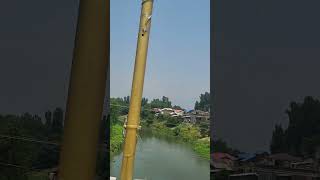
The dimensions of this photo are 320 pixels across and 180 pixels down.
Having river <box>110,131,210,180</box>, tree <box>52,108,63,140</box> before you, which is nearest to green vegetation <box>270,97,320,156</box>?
river <box>110,131,210,180</box>

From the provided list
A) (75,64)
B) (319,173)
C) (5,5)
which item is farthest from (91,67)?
(319,173)

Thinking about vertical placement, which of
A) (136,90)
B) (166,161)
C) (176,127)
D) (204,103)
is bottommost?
(166,161)

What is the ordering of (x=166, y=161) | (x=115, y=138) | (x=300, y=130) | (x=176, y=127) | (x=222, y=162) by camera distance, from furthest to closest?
1. (x=176, y=127)
2. (x=166, y=161)
3. (x=115, y=138)
4. (x=222, y=162)
5. (x=300, y=130)

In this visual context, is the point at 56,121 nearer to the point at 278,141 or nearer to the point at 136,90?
the point at 136,90

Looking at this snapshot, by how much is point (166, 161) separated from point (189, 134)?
36.2 inches

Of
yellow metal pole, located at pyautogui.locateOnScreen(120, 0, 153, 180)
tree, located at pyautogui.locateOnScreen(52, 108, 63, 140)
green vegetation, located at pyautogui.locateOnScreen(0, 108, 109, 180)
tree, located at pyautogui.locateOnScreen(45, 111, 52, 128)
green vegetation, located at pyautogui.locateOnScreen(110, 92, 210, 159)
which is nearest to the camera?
yellow metal pole, located at pyautogui.locateOnScreen(120, 0, 153, 180)

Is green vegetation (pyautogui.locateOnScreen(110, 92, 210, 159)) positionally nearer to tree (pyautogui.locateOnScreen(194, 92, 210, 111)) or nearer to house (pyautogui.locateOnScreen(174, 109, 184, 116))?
tree (pyautogui.locateOnScreen(194, 92, 210, 111))

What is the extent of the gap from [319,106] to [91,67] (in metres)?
6.28

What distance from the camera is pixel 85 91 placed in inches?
40.1

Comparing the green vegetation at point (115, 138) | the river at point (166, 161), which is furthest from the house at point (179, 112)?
the green vegetation at point (115, 138)

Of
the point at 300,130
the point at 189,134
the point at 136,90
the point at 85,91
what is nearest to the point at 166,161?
the point at 189,134

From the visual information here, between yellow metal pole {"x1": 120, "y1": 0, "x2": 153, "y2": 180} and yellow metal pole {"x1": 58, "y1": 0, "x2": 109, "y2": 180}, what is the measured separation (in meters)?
1.33

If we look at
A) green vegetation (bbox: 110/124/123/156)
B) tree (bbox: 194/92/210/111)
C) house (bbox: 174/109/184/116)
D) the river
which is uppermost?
tree (bbox: 194/92/210/111)

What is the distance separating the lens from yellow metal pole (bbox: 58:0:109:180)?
40.2 inches
